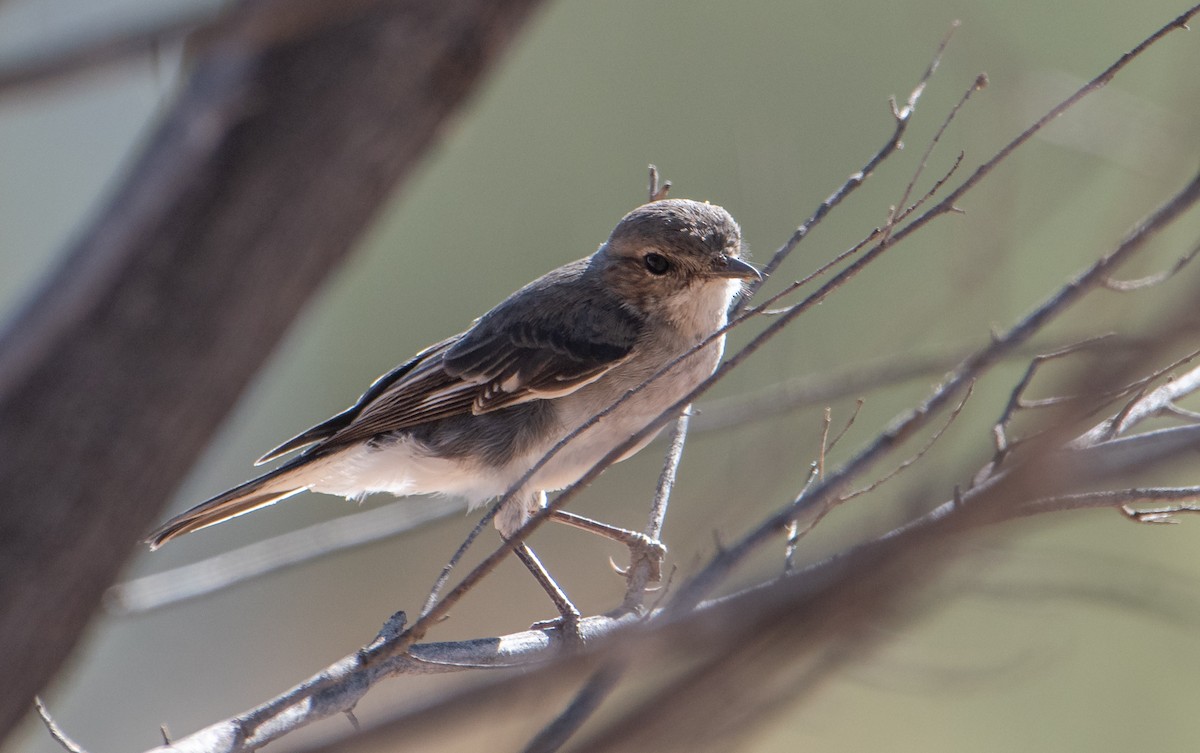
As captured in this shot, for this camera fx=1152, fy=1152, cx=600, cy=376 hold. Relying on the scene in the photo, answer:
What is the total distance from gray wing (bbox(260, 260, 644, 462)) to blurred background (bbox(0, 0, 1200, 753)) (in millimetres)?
481

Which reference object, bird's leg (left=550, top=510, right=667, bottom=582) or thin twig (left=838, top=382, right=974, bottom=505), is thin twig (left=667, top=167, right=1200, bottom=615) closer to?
thin twig (left=838, top=382, right=974, bottom=505)

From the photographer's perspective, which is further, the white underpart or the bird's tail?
the bird's tail

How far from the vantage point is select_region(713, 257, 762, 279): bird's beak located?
4156mm

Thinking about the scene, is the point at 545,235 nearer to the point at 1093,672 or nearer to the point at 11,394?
the point at 1093,672

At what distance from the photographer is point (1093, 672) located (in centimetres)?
667

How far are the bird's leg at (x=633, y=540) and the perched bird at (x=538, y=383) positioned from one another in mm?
163

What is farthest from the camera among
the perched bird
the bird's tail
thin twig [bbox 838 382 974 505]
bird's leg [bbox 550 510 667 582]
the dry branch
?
the bird's tail

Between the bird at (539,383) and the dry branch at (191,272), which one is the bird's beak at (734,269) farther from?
the dry branch at (191,272)

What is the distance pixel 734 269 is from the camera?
167 inches

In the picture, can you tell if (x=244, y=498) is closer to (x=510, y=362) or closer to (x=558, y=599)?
(x=510, y=362)

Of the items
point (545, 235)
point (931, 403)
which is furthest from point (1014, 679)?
point (545, 235)

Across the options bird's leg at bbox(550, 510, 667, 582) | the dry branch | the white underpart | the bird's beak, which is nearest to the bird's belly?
the white underpart

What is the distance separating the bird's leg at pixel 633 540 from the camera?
388cm

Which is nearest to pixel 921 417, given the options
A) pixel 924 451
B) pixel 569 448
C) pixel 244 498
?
pixel 924 451
